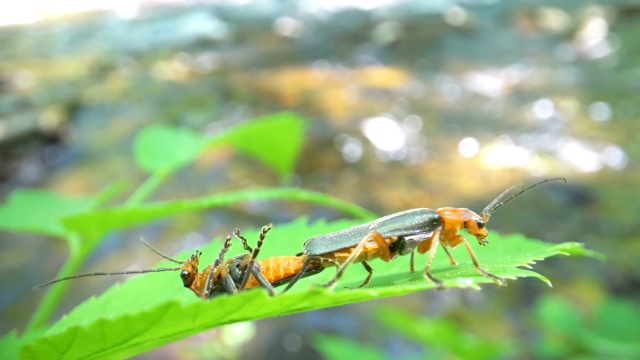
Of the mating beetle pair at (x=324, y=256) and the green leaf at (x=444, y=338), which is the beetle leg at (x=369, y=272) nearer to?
the mating beetle pair at (x=324, y=256)

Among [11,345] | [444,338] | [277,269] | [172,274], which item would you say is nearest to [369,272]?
[277,269]

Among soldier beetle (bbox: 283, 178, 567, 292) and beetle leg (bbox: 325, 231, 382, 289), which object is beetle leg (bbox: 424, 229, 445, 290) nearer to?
soldier beetle (bbox: 283, 178, 567, 292)

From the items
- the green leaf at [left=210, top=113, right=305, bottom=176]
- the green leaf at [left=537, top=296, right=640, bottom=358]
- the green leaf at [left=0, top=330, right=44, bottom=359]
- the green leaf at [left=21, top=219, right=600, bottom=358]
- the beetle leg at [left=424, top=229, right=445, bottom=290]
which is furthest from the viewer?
the green leaf at [left=537, top=296, right=640, bottom=358]

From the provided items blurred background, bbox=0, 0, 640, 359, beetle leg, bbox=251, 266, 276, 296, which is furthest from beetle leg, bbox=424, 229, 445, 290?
blurred background, bbox=0, 0, 640, 359

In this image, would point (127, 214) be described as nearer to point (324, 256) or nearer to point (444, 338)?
point (324, 256)

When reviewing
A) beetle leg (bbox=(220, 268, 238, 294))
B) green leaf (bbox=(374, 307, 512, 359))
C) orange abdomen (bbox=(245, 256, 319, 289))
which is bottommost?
green leaf (bbox=(374, 307, 512, 359))

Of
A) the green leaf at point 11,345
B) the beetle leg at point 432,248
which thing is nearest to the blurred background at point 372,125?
the beetle leg at point 432,248
